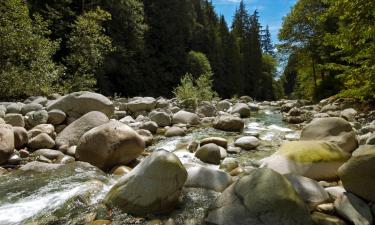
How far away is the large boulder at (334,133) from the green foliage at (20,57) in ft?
33.4

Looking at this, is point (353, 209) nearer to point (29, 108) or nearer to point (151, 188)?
point (151, 188)

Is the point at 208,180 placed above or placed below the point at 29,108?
below

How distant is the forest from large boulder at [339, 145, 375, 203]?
2.01 meters

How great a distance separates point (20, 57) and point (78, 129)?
7406 millimetres

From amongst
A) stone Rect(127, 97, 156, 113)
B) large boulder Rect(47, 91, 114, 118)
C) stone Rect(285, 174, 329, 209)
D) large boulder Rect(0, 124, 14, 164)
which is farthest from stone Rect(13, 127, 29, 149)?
stone Rect(127, 97, 156, 113)

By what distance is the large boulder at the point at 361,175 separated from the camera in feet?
13.4

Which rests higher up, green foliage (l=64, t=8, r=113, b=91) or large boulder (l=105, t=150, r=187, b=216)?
green foliage (l=64, t=8, r=113, b=91)

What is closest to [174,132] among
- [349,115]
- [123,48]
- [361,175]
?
[361,175]

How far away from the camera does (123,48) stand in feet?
91.7

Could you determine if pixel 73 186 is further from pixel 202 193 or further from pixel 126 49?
pixel 126 49

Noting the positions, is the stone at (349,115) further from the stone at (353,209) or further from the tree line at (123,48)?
the tree line at (123,48)

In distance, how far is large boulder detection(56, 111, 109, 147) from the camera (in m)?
7.69

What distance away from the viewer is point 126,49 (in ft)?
94.5

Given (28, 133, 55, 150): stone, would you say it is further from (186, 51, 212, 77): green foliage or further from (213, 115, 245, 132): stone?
(186, 51, 212, 77): green foliage
